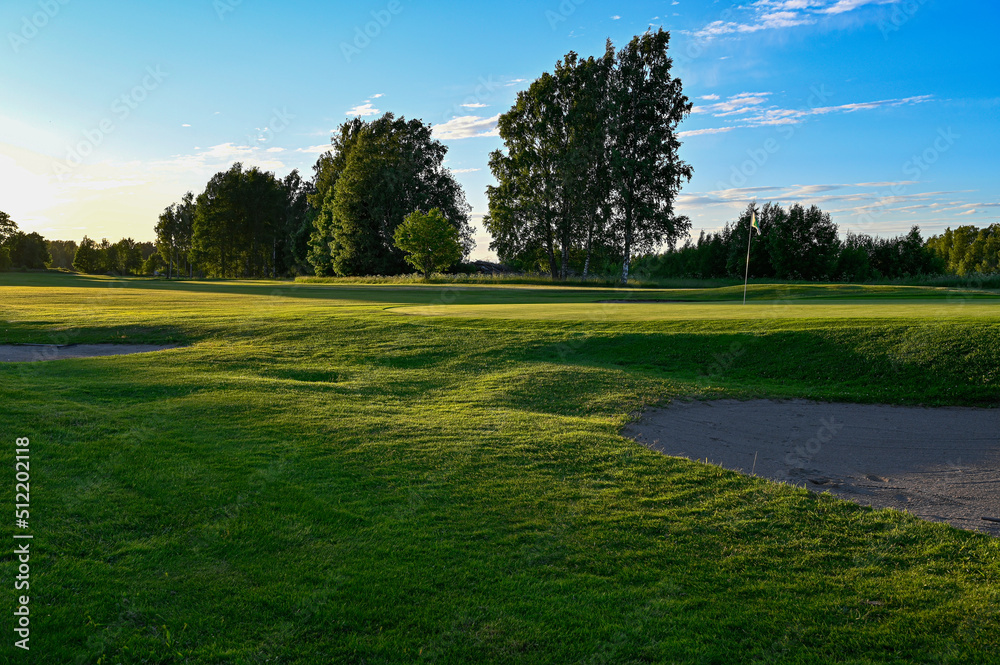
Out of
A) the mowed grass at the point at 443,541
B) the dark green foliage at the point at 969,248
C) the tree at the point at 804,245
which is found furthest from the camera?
the dark green foliage at the point at 969,248

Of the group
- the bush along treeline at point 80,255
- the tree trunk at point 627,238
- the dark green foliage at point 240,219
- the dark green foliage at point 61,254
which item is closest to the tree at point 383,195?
the tree trunk at point 627,238

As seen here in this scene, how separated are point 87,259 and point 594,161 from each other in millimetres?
115404

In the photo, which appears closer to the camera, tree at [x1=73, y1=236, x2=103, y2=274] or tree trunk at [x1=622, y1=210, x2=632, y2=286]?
tree trunk at [x1=622, y1=210, x2=632, y2=286]

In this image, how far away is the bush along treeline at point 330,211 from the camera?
72938 millimetres

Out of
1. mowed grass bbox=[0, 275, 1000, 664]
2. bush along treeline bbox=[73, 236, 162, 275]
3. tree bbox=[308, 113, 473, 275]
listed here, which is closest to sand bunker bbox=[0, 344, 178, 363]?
mowed grass bbox=[0, 275, 1000, 664]

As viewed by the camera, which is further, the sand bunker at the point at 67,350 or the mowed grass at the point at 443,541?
the sand bunker at the point at 67,350

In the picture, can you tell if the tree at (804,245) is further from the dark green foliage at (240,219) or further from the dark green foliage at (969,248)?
the dark green foliage at (240,219)

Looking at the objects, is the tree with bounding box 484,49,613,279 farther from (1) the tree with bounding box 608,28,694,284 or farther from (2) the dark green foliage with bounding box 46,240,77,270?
(2) the dark green foliage with bounding box 46,240,77,270

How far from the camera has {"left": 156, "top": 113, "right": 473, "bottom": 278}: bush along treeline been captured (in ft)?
239

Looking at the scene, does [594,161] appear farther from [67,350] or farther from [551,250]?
[67,350]

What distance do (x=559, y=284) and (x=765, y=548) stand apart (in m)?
50.6

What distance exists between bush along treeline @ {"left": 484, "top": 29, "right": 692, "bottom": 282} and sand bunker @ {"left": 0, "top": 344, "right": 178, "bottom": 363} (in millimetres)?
43179

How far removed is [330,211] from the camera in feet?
267

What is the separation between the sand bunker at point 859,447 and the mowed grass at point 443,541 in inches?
29.7
